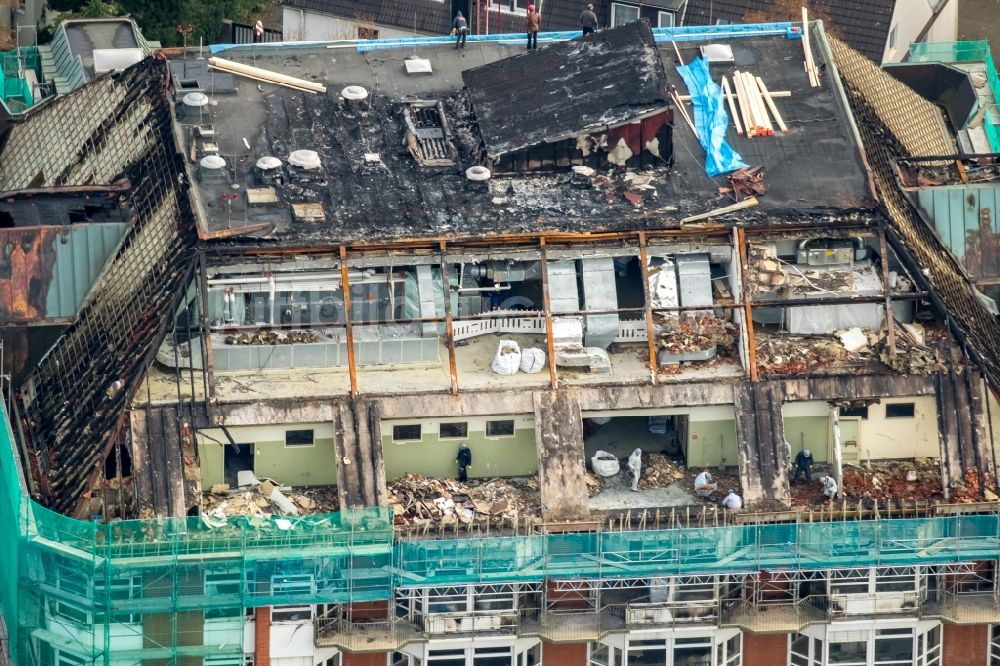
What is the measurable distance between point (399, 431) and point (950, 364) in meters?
19.8

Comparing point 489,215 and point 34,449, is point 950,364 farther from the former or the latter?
point 34,449

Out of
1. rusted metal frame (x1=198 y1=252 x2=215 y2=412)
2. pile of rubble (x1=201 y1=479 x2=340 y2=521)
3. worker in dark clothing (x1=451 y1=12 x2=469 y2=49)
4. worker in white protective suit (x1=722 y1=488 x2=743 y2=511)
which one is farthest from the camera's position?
worker in dark clothing (x1=451 y1=12 x2=469 y2=49)

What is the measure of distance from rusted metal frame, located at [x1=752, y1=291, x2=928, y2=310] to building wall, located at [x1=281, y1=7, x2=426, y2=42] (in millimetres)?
34446

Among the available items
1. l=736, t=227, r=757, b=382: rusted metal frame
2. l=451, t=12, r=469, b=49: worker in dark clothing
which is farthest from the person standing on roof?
l=736, t=227, r=757, b=382: rusted metal frame

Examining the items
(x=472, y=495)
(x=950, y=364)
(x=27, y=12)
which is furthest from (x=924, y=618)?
(x=27, y=12)

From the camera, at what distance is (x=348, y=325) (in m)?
111

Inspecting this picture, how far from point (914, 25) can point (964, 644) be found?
3808cm

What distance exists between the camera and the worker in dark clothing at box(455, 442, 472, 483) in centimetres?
11188

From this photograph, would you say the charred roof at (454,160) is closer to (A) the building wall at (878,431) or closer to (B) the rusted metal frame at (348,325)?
(B) the rusted metal frame at (348,325)

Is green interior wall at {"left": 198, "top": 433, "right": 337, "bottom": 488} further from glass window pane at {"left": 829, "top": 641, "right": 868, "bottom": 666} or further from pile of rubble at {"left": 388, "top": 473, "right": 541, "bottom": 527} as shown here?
glass window pane at {"left": 829, "top": 641, "right": 868, "bottom": 666}

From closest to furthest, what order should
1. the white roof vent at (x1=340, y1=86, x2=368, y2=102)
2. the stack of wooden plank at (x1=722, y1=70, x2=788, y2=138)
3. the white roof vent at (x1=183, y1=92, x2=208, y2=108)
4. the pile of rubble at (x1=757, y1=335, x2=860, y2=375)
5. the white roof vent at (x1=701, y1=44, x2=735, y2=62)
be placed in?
1. the pile of rubble at (x1=757, y1=335, x2=860, y2=375)
2. the white roof vent at (x1=183, y1=92, x2=208, y2=108)
3. the stack of wooden plank at (x1=722, y1=70, x2=788, y2=138)
4. the white roof vent at (x1=340, y1=86, x2=368, y2=102)
5. the white roof vent at (x1=701, y1=44, x2=735, y2=62)

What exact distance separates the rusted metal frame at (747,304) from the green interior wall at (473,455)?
8.16 m

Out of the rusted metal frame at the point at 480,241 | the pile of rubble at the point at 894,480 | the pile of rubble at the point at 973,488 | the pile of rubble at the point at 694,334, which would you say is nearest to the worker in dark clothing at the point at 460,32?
the rusted metal frame at the point at 480,241

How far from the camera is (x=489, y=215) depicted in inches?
4508
